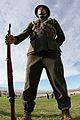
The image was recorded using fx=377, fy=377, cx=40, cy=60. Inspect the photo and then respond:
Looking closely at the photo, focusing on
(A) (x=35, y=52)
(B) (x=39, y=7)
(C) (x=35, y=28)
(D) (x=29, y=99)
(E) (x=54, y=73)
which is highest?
(B) (x=39, y=7)

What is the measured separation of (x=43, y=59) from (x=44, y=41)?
451mm

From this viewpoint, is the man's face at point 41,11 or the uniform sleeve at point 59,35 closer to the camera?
the uniform sleeve at point 59,35

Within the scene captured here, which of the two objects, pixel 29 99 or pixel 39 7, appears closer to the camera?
pixel 29 99

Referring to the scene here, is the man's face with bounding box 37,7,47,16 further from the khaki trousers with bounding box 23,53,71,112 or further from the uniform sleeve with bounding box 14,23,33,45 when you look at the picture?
the khaki trousers with bounding box 23,53,71,112

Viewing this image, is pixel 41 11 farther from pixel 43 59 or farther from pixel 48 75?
pixel 48 75

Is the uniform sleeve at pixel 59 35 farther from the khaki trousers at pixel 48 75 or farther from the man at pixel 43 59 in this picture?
the khaki trousers at pixel 48 75

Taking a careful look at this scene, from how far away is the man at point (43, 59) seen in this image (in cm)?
890

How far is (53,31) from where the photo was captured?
31.3ft

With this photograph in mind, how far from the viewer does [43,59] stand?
921 cm

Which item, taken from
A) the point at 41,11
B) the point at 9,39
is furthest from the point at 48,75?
the point at 41,11

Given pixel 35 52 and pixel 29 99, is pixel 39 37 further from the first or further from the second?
pixel 29 99

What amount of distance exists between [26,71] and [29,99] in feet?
2.37

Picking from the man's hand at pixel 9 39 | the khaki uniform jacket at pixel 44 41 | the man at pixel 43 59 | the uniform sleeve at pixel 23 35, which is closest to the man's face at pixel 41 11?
the man at pixel 43 59

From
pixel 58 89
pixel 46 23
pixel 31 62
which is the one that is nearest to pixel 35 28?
pixel 46 23
